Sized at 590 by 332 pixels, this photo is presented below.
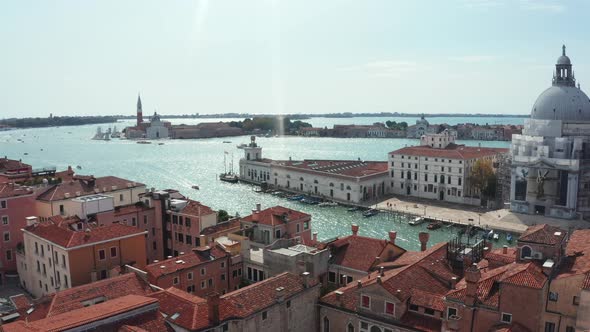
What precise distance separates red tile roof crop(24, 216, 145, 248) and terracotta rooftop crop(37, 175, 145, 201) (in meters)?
4.99

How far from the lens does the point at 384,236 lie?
40312 mm

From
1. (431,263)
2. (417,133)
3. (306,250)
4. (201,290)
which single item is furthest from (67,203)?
(417,133)

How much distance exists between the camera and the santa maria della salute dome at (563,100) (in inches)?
1844

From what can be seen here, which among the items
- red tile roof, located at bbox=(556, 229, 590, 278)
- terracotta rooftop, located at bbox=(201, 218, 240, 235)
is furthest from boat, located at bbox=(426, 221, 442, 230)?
red tile roof, located at bbox=(556, 229, 590, 278)

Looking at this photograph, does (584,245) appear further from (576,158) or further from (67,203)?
(576,158)

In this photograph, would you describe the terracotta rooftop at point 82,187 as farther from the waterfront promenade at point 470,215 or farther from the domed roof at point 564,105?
the domed roof at point 564,105

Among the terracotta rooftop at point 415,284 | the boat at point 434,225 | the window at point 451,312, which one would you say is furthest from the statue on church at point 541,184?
the window at point 451,312

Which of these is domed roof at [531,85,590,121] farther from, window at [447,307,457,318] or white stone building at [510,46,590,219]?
window at [447,307,457,318]

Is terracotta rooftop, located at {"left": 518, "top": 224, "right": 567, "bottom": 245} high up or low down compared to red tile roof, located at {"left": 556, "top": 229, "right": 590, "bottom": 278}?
up

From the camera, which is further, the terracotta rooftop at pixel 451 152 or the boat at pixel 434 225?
the terracotta rooftop at pixel 451 152

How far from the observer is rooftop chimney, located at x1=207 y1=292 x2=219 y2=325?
1400cm

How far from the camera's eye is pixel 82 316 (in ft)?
43.1

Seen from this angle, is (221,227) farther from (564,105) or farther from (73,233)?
(564,105)

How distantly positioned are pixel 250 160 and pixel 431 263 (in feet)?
188
